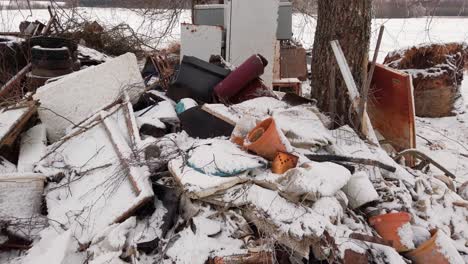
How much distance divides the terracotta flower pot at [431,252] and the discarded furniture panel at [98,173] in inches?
65.7

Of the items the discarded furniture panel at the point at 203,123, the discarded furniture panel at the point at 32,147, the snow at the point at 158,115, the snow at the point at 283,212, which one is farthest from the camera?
the snow at the point at 158,115

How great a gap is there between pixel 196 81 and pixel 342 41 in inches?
58.4

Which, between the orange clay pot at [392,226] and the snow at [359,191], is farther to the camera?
the snow at [359,191]

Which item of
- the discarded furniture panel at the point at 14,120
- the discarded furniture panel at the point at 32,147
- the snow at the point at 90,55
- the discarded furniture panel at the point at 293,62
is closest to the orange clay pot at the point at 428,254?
the discarded furniture panel at the point at 32,147

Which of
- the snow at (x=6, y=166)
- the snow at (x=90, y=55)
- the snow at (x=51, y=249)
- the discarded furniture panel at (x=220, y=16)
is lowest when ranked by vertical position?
the snow at (x=51, y=249)

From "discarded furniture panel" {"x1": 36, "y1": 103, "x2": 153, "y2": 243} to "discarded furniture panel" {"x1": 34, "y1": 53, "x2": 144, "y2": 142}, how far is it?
0.23 metres

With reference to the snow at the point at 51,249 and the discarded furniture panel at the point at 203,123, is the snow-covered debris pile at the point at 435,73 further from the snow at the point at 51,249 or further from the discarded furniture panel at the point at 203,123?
the snow at the point at 51,249

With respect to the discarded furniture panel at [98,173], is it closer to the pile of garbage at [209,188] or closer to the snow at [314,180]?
the pile of garbage at [209,188]

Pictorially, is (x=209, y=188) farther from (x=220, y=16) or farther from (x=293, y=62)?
(x=293, y=62)

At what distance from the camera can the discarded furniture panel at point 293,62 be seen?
21.6ft

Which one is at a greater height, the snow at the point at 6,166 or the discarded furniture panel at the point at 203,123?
the discarded furniture panel at the point at 203,123

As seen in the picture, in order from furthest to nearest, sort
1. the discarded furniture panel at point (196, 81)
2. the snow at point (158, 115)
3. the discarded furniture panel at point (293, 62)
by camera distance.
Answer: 1. the discarded furniture panel at point (293, 62)
2. the discarded furniture panel at point (196, 81)
3. the snow at point (158, 115)

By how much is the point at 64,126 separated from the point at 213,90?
58.6 inches

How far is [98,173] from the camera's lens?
2.99 meters
